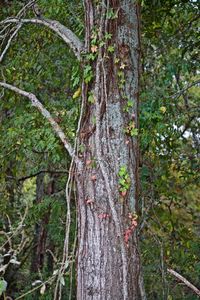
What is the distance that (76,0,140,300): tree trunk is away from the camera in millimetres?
1936

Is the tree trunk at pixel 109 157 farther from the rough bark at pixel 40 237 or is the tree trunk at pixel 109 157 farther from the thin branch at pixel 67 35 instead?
the rough bark at pixel 40 237

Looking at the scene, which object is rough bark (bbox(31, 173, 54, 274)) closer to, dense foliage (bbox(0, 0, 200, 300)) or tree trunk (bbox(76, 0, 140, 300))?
dense foliage (bbox(0, 0, 200, 300))

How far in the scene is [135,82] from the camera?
217cm

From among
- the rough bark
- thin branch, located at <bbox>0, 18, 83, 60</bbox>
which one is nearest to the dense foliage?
thin branch, located at <bbox>0, 18, 83, 60</bbox>

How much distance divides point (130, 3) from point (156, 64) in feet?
6.02

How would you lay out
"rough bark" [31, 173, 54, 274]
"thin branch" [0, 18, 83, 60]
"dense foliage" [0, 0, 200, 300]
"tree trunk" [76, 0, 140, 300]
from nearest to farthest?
"tree trunk" [76, 0, 140, 300]
"thin branch" [0, 18, 83, 60]
"dense foliage" [0, 0, 200, 300]
"rough bark" [31, 173, 54, 274]

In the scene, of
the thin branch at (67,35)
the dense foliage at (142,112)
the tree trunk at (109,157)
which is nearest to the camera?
the tree trunk at (109,157)

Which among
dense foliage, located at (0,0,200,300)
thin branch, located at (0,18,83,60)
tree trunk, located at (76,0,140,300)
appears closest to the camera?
tree trunk, located at (76,0,140,300)

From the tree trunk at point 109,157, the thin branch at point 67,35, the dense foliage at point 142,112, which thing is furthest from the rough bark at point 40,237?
the tree trunk at point 109,157

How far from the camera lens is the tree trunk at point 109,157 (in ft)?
6.35

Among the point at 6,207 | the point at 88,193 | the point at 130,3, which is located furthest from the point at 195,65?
the point at 6,207

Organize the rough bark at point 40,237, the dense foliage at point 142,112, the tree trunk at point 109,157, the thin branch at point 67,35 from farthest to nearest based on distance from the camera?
the rough bark at point 40,237, the dense foliage at point 142,112, the thin branch at point 67,35, the tree trunk at point 109,157

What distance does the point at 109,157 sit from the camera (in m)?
2.03

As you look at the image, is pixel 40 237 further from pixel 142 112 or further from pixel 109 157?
pixel 109 157
